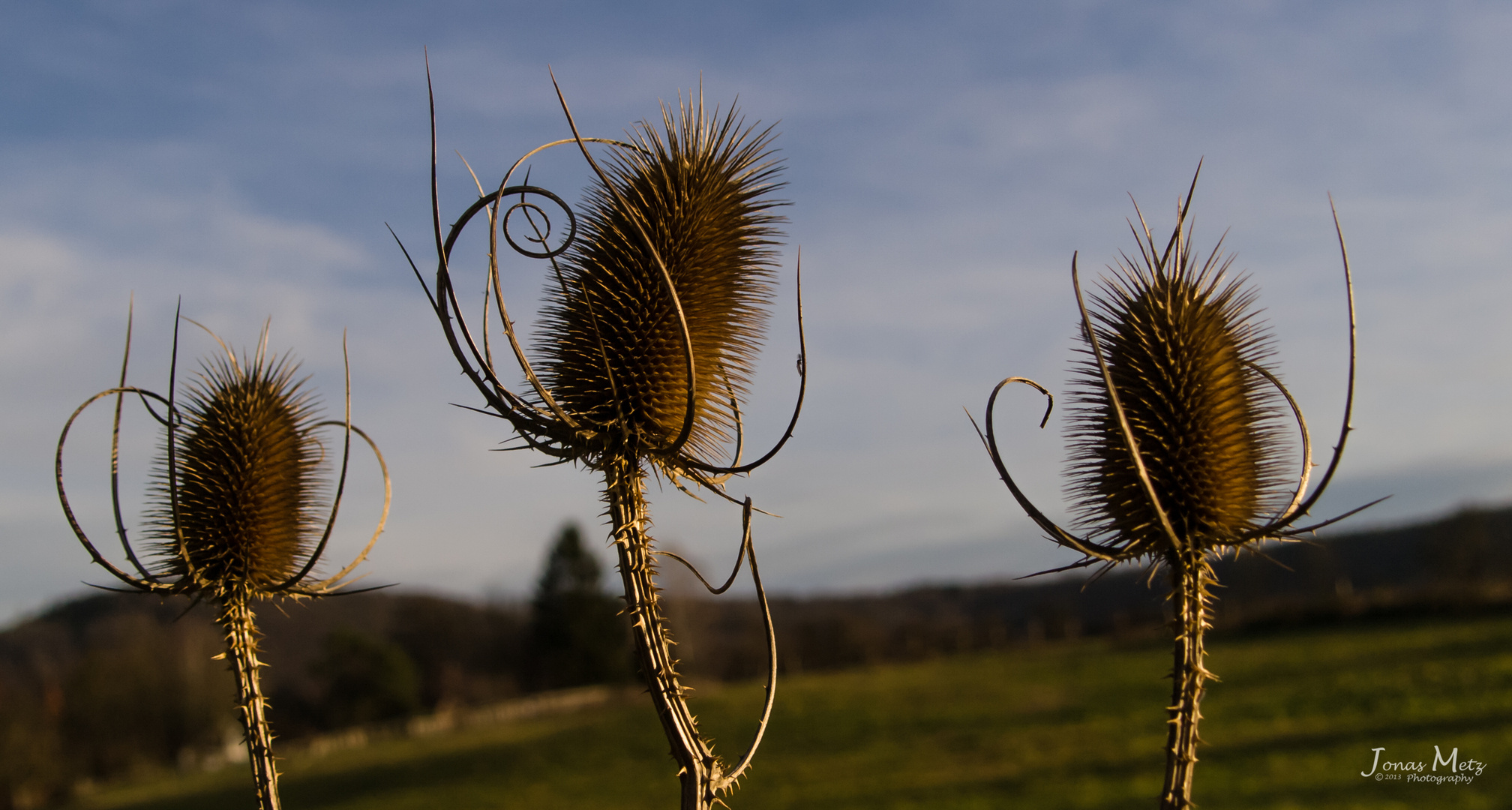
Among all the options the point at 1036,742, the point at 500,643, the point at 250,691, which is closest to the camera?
the point at 250,691

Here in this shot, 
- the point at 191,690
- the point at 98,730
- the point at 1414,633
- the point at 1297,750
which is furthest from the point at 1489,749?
the point at 98,730

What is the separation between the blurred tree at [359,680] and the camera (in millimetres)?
76250

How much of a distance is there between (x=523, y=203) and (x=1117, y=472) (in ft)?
8.44

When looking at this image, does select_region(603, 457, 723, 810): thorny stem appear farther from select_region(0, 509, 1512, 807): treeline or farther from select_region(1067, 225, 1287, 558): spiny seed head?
select_region(0, 509, 1512, 807): treeline

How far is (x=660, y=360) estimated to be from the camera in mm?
3980

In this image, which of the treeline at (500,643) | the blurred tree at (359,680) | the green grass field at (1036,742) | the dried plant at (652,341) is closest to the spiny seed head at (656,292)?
the dried plant at (652,341)

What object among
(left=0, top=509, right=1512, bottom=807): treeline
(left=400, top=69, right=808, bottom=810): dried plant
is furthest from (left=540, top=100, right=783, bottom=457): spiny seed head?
(left=0, top=509, right=1512, bottom=807): treeline

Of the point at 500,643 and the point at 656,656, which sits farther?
the point at 500,643

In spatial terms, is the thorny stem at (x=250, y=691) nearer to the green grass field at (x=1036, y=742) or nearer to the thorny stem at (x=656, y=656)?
the thorny stem at (x=656, y=656)

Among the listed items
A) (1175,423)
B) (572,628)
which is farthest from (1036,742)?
(1175,423)

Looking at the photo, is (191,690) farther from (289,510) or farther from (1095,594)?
(289,510)

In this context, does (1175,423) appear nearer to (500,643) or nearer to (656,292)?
(656,292)

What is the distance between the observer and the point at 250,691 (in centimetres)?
402

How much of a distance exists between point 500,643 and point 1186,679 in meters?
99.3
